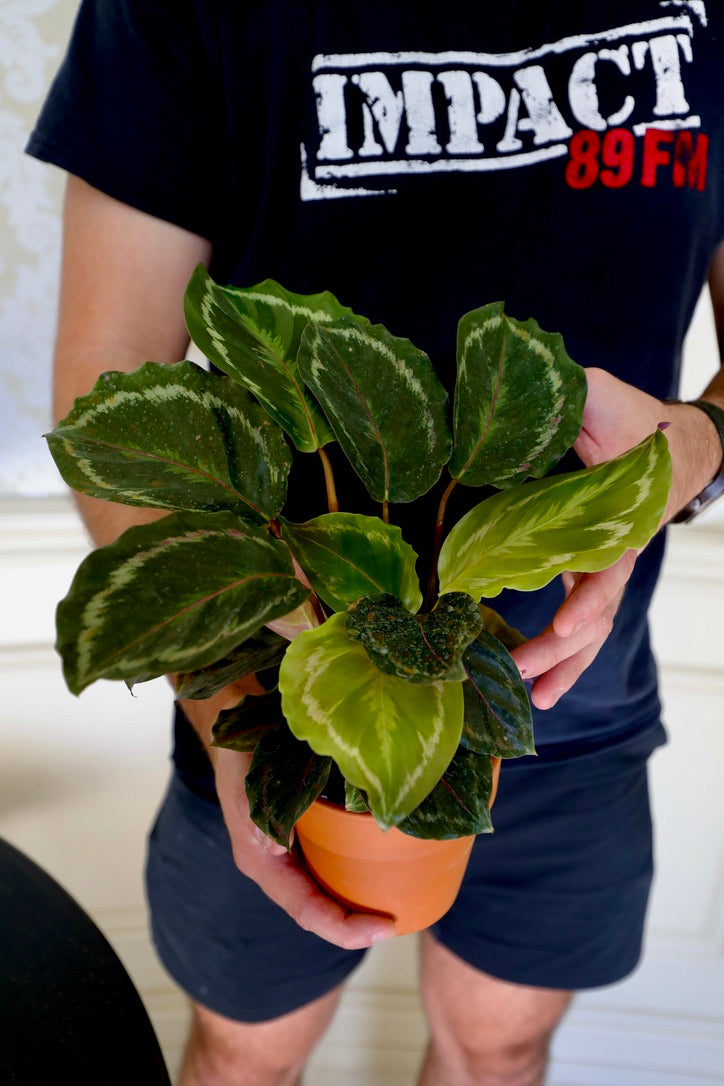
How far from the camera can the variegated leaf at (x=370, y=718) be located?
0.31 m

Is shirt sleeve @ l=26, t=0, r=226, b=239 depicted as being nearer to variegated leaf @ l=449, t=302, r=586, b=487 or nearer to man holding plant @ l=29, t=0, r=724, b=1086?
man holding plant @ l=29, t=0, r=724, b=1086

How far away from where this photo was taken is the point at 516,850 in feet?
2.43

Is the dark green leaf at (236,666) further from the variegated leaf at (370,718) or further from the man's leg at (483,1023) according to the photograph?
the man's leg at (483,1023)

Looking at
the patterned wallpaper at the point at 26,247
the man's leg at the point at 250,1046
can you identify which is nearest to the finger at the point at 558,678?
the man's leg at the point at 250,1046

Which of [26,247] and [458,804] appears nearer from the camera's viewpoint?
[458,804]

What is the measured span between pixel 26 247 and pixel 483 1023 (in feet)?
3.12

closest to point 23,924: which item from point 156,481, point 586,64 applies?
point 156,481

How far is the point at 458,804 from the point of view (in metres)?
0.37

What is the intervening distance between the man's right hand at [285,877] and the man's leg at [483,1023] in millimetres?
450

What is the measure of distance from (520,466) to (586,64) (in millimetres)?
369

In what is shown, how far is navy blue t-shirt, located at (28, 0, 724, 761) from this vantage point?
0.57 metres

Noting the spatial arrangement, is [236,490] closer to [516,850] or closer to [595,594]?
[595,594]

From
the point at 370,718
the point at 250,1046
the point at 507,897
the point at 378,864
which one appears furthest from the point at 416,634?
the point at 250,1046

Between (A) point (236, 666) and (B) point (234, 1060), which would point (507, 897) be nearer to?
(B) point (234, 1060)
